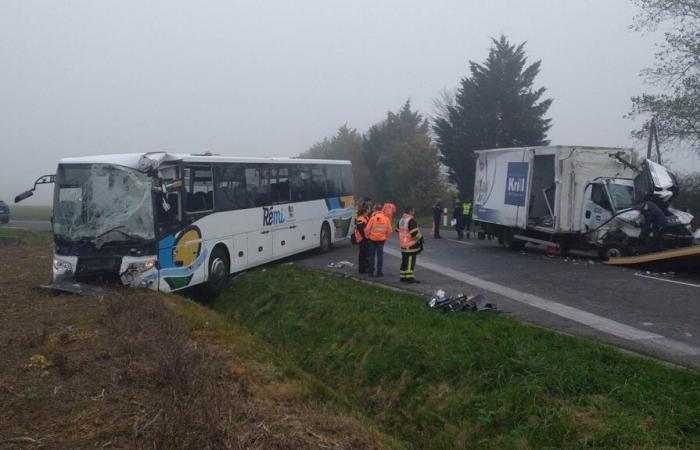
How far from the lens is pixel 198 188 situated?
1349 cm

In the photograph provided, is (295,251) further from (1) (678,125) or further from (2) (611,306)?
(1) (678,125)

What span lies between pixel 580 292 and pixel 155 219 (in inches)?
306

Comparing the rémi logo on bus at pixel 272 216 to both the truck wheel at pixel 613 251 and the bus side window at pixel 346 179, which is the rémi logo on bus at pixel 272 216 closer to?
the bus side window at pixel 346 179

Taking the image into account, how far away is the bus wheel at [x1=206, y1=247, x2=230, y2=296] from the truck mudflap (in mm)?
9223

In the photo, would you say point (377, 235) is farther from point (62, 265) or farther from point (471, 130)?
point (471, 130)

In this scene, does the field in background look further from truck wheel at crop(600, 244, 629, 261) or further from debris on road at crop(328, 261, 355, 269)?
truck wheel at crop(600, 244, 629, 261)

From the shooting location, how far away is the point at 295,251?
18.6 metres

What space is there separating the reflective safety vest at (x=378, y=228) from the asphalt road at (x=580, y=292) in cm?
90

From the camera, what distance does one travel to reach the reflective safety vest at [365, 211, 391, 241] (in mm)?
13773

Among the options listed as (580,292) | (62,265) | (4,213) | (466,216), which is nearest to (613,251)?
(580,292)

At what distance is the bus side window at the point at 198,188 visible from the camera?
1311 cm

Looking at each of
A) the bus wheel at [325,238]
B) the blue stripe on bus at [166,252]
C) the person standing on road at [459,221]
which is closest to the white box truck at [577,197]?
the person standing on road at [459,221]

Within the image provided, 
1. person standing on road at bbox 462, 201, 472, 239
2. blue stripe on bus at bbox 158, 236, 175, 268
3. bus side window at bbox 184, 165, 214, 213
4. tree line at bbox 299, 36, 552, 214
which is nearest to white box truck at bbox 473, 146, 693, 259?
person standing on road at bbox 462, 201, 472, 239

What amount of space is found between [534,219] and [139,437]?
15735mm
